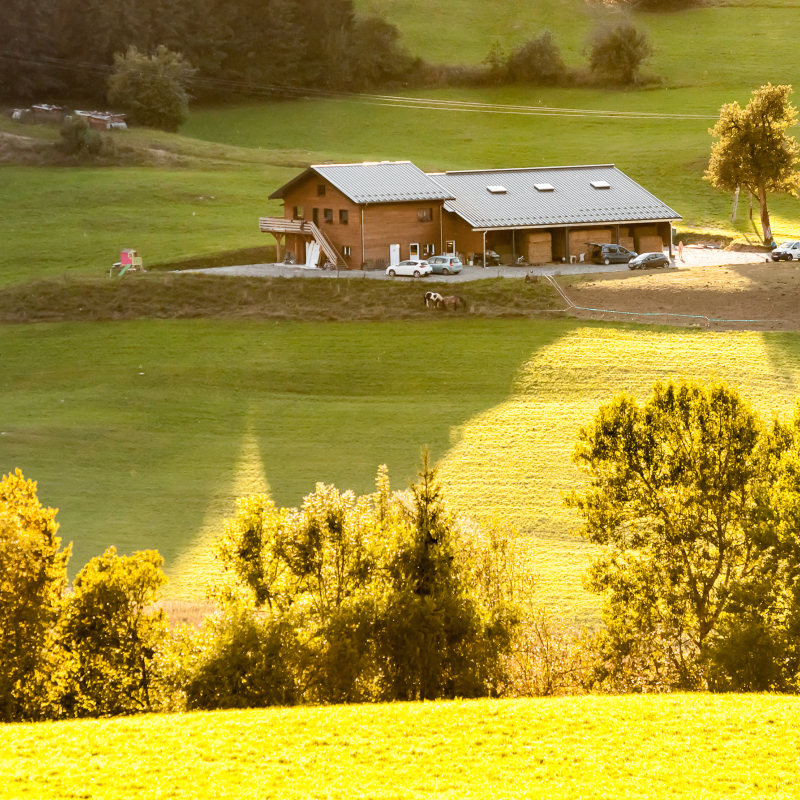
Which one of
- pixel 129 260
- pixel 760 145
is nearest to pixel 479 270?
pixel 760 145

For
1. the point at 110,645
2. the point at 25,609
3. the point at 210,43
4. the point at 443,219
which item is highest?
the point at 210,43

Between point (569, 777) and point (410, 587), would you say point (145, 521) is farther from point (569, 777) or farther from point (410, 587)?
point (569, 777)

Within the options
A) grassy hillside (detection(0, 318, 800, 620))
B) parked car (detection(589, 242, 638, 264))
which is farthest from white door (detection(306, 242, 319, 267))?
parked car (detection(589, 242, 638, 264))

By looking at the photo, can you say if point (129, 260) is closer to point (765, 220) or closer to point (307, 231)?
point (307, 231)

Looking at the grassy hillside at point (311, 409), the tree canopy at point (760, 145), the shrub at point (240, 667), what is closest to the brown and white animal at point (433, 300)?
the grassy hillside at point (311, 409)

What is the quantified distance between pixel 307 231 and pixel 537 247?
1568cm

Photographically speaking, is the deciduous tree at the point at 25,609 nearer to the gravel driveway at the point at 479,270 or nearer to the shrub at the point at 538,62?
the gravel driveway at the point at 479,270

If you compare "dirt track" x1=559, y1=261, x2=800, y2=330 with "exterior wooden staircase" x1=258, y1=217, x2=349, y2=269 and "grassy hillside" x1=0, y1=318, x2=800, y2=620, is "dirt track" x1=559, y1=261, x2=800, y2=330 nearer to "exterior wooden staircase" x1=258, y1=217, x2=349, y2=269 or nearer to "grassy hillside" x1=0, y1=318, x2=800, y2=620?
"grassy hillside" x1=0, y1=318, x2=800, y2=620

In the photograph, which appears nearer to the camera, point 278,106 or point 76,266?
point 76,266

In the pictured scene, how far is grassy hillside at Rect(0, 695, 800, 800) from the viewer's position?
831 inches

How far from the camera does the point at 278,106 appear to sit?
14200 cm

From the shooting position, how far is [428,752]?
22766 millimetres

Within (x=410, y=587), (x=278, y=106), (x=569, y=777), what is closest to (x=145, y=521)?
(x=410, y=587)

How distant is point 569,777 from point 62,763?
9.58 meters
